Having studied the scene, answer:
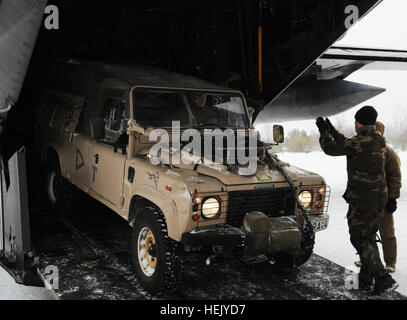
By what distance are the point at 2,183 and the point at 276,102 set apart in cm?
583

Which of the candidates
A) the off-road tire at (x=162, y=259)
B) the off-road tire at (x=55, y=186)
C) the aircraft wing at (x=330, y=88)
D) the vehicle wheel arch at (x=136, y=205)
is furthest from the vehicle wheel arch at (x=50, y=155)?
the aircraft wing at (x=330, y=88)

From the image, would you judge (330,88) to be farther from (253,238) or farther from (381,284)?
(253,238)

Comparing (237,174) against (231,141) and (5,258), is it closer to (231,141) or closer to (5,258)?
(231,141)

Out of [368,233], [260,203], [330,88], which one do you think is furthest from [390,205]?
[330,88]

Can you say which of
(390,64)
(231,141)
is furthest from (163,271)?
(390,64)

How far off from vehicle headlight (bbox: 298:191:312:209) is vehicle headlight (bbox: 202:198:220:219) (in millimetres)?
1031

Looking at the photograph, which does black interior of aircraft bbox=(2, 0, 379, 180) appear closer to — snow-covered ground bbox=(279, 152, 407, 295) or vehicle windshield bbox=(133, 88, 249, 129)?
vehicle windshield bbox=(133, 88, 249, 129)

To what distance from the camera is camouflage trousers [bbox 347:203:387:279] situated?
413 centimetres

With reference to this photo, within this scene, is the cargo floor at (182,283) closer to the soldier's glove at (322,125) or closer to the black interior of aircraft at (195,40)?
the soldier's glove at (322,125)

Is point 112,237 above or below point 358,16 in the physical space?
below

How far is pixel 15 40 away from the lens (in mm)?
4688

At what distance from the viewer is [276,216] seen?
13.9 feet

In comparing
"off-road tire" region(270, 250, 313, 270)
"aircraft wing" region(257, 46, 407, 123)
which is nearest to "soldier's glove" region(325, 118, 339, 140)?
"off-road tire" region(270, 250, 313, 270)

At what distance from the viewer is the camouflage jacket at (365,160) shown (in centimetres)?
410
